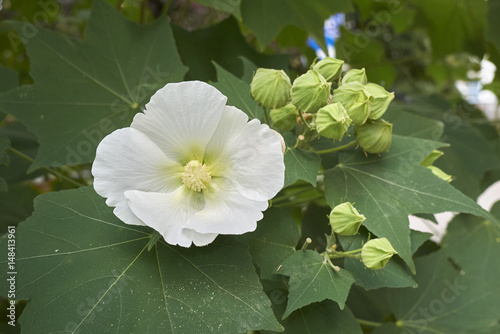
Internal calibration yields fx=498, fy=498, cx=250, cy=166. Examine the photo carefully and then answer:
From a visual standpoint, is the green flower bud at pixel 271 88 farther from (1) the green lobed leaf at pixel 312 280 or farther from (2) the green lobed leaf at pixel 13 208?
(2) the green lobed leaf at pixel 13 208

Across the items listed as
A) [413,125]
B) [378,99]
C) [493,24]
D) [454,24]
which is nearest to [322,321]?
[378,99]

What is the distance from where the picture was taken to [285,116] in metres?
0.72

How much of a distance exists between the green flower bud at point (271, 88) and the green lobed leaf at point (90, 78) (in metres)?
0.23

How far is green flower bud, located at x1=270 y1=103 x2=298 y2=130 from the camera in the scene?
0.71 meters

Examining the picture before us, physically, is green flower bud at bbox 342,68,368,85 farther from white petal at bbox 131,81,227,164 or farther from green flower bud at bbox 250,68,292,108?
white petal at bbox 131,81,227,164

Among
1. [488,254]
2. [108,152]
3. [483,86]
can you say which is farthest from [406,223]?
[483,86]

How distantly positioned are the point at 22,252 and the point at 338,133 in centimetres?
44

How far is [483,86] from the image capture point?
176cm

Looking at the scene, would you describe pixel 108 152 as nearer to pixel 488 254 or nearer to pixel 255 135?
pixel 255 135

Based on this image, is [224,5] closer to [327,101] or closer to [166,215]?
[327,101]

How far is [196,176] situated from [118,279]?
16 centimetres

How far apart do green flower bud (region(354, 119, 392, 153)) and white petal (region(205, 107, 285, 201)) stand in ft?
0.60

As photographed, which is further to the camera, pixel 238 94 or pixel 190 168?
pixel 238 94

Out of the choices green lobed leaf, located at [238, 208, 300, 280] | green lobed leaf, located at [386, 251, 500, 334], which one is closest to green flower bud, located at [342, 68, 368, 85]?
green lobed leaf, located at [238, 208, 300, 280]
